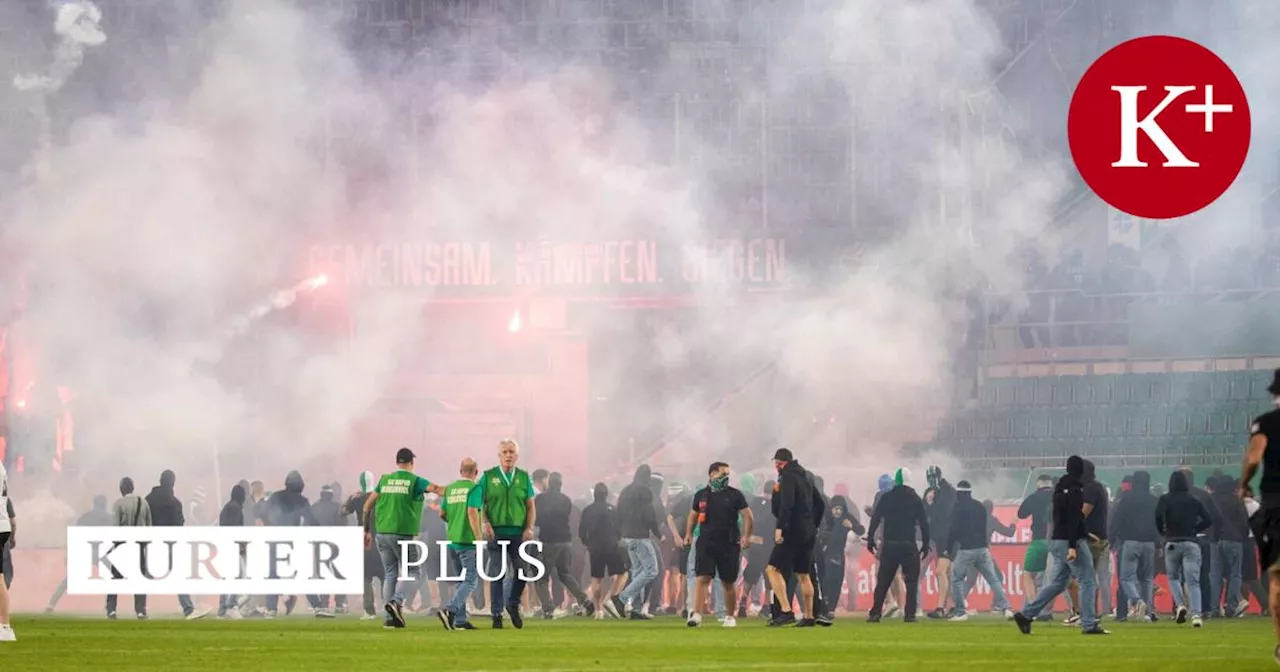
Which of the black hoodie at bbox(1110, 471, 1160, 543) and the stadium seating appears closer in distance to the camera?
the black hoodie at bbox(1110, 471, 1160, 543)

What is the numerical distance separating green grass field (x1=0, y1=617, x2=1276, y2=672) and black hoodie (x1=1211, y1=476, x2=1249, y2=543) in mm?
2761

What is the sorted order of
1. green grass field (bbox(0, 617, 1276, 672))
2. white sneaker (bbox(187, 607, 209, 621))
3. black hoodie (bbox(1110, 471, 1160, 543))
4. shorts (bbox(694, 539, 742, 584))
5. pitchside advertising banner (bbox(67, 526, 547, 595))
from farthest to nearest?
pitchside advertising banner (bbox(67, 526, 547, 595)) → white sneaker (bbox(187, 607, 209, 621)) → black hoodie (bbox(1110, 471, 1160, 543)) → shorts (bbox(694, 539, 742, 584)) → green grass field (bbox(0, 617, 1276, 672))

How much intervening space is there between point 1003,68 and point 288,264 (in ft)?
47.7

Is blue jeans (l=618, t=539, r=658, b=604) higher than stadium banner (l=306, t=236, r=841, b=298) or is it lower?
lower

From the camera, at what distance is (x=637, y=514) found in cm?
2227

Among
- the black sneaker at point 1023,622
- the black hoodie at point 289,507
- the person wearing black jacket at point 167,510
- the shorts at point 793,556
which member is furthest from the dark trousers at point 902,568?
the person wearing black jacket at point 167,510

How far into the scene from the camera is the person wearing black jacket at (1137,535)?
2188 centimetres

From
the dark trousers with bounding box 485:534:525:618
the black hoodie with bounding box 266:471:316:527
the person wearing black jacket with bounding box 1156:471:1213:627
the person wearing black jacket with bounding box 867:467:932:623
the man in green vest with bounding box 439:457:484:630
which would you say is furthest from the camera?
the black hoodie with bounding box 266:471:316:527

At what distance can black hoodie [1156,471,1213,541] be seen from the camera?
19547 mm

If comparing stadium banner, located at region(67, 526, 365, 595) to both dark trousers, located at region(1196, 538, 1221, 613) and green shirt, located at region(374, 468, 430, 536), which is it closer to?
green shirt, located at region(374, 468, 430, 536)

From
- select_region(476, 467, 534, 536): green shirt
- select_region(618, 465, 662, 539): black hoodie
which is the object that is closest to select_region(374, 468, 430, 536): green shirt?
select_region(476, 467, 534, 536): green shirt

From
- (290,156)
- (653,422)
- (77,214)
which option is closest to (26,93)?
(77,214)

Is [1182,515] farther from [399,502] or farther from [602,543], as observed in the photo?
[399,502]

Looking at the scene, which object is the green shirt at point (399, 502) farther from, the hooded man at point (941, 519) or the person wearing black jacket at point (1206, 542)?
the person wearing black jacket at point (1206, 542)
